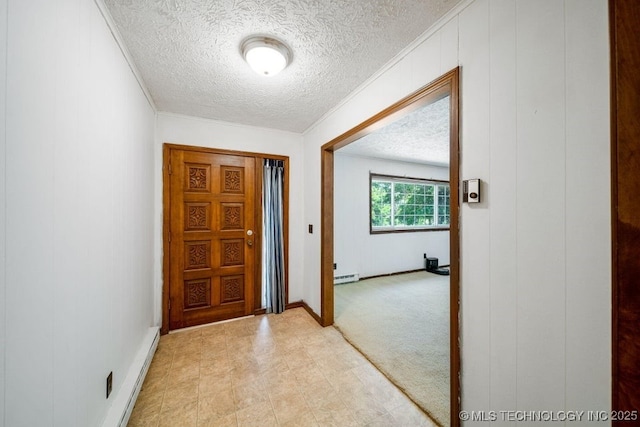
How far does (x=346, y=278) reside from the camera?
14.1 feet

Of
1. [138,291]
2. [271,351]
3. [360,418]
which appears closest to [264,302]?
[271,351]

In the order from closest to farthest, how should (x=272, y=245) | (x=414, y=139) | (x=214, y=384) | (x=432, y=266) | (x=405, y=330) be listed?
(x=214, y=384) → (x=405, y=330) → (x=272, y=245) → (x=414, y=139) → (x=432, y=266)

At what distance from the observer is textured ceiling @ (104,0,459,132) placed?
1.26 metres

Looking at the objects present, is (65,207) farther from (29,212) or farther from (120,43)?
(120,43)

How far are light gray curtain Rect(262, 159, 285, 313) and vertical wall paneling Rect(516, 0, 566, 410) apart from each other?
250 cm

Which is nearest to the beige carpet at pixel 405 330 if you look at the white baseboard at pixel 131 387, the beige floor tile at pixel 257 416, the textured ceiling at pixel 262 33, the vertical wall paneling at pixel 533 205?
the vertical wall paneling at pixel 533 205

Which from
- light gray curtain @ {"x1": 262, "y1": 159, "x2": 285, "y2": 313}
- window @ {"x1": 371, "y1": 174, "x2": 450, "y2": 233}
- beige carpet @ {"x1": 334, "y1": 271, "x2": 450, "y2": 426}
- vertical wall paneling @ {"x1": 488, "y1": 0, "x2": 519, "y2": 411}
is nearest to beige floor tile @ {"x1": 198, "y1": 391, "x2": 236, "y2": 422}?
beige carpet @ {"x1": 334, "y1": 271, "x2": 450, "y2": 426}

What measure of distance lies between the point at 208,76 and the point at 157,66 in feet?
1.22

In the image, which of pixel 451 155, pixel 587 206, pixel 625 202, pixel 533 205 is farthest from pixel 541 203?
pixel 451 155

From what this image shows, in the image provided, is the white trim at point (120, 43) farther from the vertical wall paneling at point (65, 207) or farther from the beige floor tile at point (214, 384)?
the beige floor tile at point (214, 384)

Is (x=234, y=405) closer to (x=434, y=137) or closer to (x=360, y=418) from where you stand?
(x=360, y=418)

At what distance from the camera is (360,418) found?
145 cm

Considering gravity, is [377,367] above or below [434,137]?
below

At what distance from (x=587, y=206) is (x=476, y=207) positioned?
390 mm
